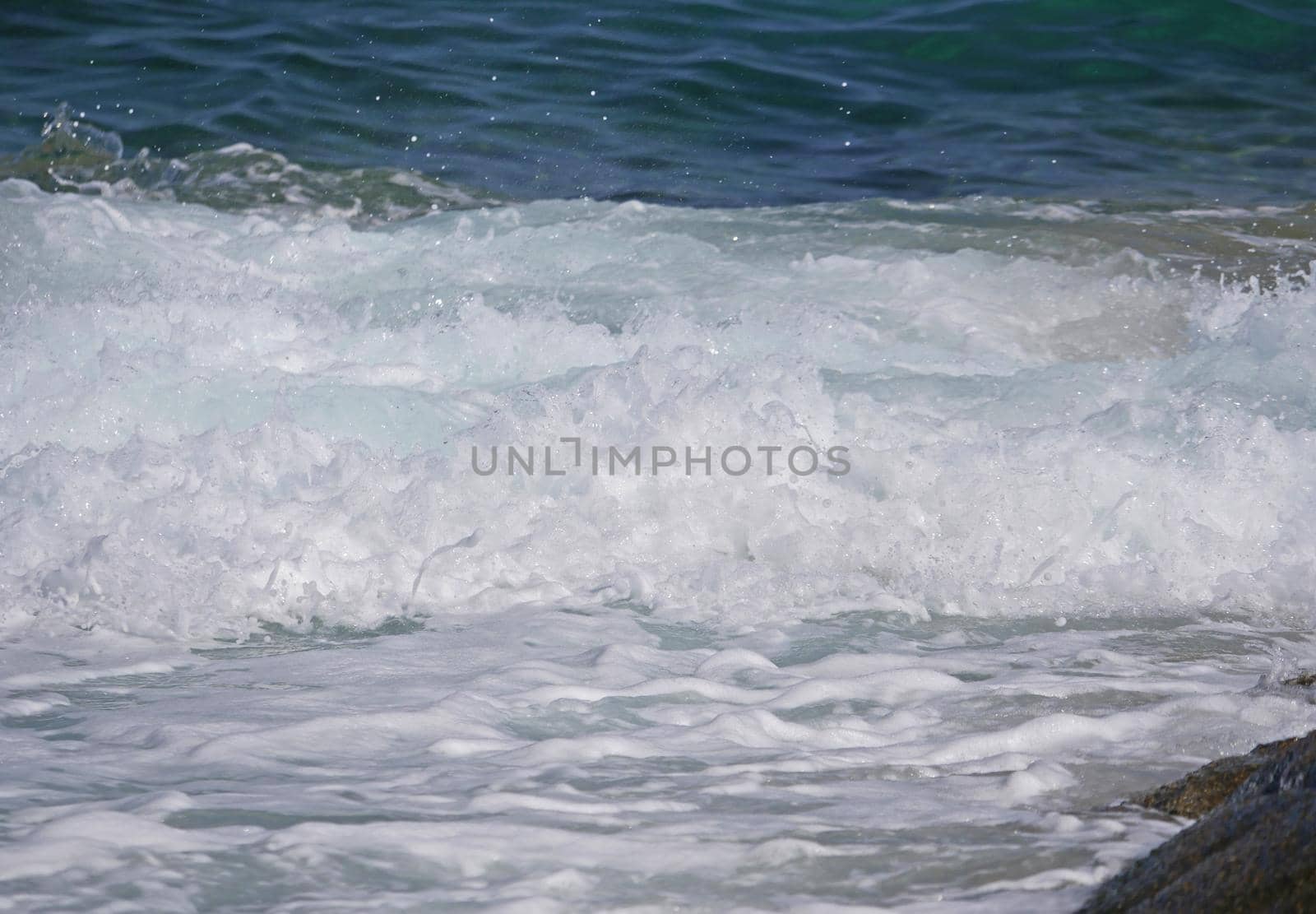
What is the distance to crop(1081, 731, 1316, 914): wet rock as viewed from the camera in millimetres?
1858

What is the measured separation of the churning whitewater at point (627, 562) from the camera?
252cm

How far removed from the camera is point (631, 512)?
4.64 metres

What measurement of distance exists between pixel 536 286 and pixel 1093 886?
5032mm

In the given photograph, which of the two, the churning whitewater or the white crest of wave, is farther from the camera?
the white crest of wave

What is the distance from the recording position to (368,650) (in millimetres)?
3730

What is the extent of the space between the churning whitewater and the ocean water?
0.7 inches

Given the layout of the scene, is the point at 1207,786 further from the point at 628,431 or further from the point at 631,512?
the point at 628,431

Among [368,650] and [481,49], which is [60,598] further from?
[481,49]

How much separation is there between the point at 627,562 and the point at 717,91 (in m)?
7.45

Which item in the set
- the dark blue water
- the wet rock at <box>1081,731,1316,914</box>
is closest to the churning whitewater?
the wet rock at <box>1081,731,1316,914</box>

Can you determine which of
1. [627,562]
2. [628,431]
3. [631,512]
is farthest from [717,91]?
[627,562]

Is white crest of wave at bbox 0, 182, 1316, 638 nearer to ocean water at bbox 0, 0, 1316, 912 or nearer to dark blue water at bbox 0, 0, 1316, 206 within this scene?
ocean water at bbox 0, 0, 1316, 912

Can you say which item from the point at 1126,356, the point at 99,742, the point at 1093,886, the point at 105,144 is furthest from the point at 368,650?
the point at 105,144

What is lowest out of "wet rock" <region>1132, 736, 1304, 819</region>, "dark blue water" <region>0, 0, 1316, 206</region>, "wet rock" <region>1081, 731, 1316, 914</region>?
"wet rock" <region>1132, 736, 1304, 819</region>
